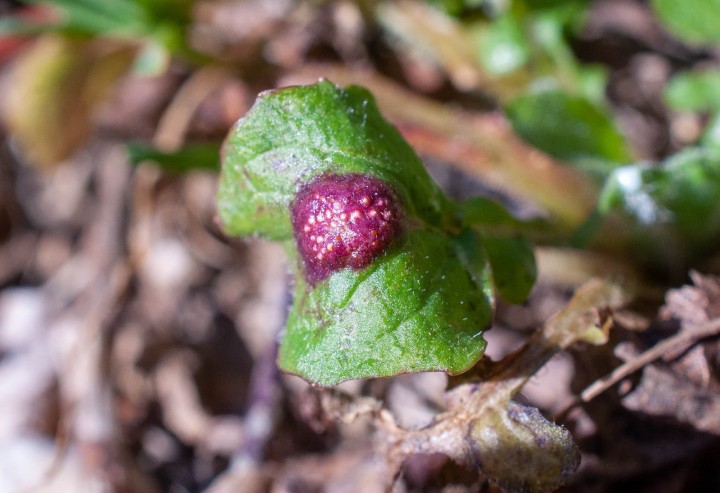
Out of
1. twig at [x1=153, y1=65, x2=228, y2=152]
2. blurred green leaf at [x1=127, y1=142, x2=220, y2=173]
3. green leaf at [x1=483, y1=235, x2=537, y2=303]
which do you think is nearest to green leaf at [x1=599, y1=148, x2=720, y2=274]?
green leaf at [x1=483, y1=235, x2=537, y2=303]

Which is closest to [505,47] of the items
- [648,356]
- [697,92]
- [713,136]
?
[697,92]

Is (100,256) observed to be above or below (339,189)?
below

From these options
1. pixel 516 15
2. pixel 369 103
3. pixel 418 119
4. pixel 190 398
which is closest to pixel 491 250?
pixel 369 103

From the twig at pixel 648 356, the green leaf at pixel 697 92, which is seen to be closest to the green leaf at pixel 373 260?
the twig at pixel 648 356

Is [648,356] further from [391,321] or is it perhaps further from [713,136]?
[713,136]

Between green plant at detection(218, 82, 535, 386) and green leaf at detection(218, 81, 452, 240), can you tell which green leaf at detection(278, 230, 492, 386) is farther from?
green leaf at detection(218, 81, 452, 240)

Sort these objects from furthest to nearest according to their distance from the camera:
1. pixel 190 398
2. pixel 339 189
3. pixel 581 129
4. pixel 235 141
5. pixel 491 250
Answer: pixel 190 398
pixel 581 129
pixel 491 250
pixel 235 141
pixel 339 189

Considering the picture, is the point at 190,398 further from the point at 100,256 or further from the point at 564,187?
the point at 564,187
